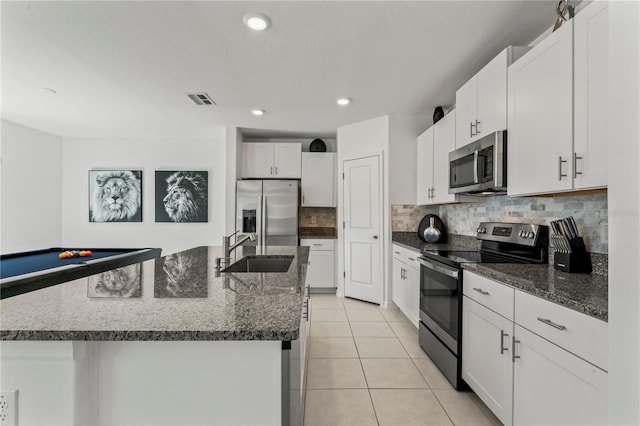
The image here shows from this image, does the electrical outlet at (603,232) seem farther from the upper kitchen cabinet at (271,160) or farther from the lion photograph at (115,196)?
the lion photograph at (115,196)

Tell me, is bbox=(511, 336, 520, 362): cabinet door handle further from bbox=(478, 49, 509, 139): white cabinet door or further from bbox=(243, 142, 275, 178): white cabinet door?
bbox=(243, 142, 275, 178): white cabinet door

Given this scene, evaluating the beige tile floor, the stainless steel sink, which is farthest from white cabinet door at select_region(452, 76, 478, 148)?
the beige tile floor

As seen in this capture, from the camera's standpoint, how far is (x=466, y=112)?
249cm

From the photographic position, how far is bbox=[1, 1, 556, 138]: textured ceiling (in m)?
1.90

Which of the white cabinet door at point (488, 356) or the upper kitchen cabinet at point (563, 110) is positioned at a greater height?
the upper kitchen cabinet at point (563, 110)

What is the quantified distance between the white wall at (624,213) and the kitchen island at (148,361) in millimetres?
894

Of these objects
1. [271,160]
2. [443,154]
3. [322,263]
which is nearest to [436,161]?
[443,154]

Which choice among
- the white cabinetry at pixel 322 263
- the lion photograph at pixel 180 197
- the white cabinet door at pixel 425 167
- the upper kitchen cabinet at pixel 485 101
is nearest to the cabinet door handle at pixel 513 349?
the upper kitchen cabinet at pixel 485 101

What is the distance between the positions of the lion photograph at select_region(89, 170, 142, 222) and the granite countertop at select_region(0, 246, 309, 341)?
4.45m

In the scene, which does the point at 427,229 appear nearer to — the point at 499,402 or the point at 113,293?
the point at 499,402

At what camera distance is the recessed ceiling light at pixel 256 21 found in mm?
1914

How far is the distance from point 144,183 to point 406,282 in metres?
4.65

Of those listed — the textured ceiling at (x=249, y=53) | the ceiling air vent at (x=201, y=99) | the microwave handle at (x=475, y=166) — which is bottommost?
the microwave handle at (x=475, y=166)

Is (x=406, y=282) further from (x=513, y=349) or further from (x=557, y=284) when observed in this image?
(x=557, y=284)
